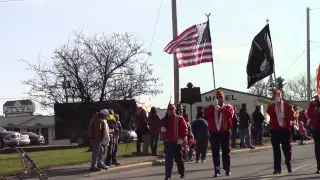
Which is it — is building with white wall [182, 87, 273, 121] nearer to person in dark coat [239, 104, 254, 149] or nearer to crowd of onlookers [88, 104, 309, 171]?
person in dark coat [239, 104, 254, 149]

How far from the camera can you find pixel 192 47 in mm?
21406

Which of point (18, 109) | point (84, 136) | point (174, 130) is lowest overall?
point (84, 136)

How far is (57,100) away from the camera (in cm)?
4138

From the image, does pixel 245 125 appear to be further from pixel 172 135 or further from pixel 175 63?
pixel 172 135

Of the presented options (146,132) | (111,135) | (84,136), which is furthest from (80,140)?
(111,135)

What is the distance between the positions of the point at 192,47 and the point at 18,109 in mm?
79455

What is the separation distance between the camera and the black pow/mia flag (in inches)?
929

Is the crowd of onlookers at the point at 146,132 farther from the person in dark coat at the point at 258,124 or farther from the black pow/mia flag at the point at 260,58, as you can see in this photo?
the black pow/mia flag at the point at 260,58

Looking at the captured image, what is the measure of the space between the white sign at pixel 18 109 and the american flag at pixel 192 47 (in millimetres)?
70907

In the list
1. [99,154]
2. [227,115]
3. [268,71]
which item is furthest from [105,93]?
[227,115]

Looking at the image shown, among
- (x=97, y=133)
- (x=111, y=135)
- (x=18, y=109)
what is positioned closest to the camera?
(x=97, y=133)

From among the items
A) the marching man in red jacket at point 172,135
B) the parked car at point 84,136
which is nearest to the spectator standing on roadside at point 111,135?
the marching man in red jacket at point 172,135

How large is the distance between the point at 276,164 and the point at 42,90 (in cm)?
2925

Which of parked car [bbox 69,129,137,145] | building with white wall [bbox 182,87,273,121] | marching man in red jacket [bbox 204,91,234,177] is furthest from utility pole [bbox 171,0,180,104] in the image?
building with white wall [bbox 182,87,273,121]
